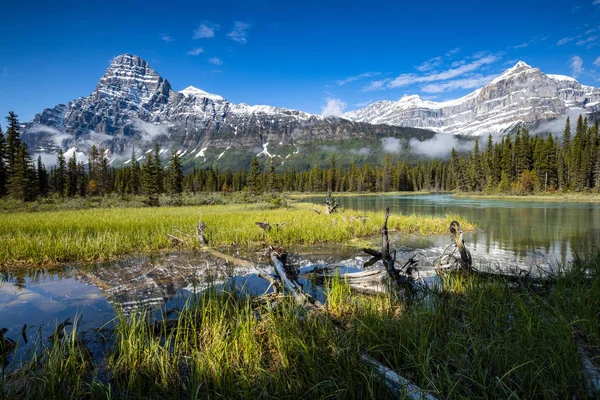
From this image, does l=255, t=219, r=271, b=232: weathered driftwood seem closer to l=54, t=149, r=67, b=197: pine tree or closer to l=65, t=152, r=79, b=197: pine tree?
l=54, t=149, r=67, b=197: pine tree

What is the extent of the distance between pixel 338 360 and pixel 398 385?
79cm

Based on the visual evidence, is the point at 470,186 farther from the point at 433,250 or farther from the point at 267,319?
the point at 267,319

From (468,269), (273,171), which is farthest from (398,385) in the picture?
(273,171)

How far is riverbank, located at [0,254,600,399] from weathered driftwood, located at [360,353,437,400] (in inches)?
3.3

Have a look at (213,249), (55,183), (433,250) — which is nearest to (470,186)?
(433,250)

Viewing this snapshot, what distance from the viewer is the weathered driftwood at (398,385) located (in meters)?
2.70

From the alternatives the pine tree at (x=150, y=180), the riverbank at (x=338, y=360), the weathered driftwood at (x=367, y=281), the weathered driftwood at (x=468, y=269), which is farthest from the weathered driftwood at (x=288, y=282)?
the pine tree at (x=150, y=180)

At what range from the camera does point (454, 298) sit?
580 centimetres

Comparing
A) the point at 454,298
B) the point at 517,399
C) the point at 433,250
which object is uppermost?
the point at 517,399

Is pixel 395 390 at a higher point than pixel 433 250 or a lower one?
higher

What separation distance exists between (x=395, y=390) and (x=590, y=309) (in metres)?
3.80

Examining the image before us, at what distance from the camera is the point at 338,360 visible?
141 inches

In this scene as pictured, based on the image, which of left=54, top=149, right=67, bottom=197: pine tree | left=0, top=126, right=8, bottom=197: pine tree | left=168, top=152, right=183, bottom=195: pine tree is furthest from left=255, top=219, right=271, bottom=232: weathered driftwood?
left=54, top=149, right=67, bottom=197: pine tree

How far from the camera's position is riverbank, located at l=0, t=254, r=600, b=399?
306cm
